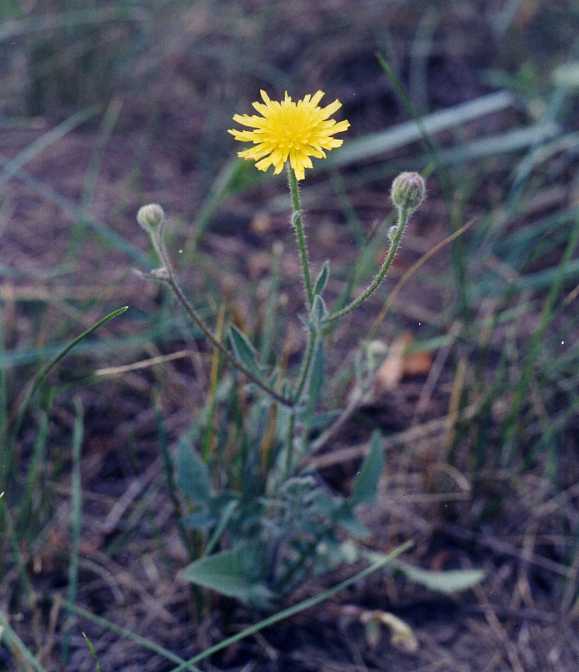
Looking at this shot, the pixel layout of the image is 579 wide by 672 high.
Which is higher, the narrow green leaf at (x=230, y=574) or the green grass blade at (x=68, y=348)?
the green grass blade at (x=68, y=348)

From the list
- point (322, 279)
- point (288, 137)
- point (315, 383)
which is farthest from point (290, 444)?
point (288, 137)

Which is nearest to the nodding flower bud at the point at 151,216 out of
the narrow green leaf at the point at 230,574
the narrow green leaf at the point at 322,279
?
the narrow green leaf at the point at 322,279

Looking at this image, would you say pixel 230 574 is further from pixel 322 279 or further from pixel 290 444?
pixel 322 279

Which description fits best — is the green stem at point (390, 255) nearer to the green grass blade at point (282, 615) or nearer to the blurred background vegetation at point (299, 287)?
the blurred background vegetation at point (299, 287)

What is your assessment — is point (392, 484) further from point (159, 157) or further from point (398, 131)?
point (159, 157)

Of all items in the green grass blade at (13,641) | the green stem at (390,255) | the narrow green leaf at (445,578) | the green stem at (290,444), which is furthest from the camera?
the narrow green leaf at (445,578)

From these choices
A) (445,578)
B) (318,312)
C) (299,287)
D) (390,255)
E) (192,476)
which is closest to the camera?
(390,255)
